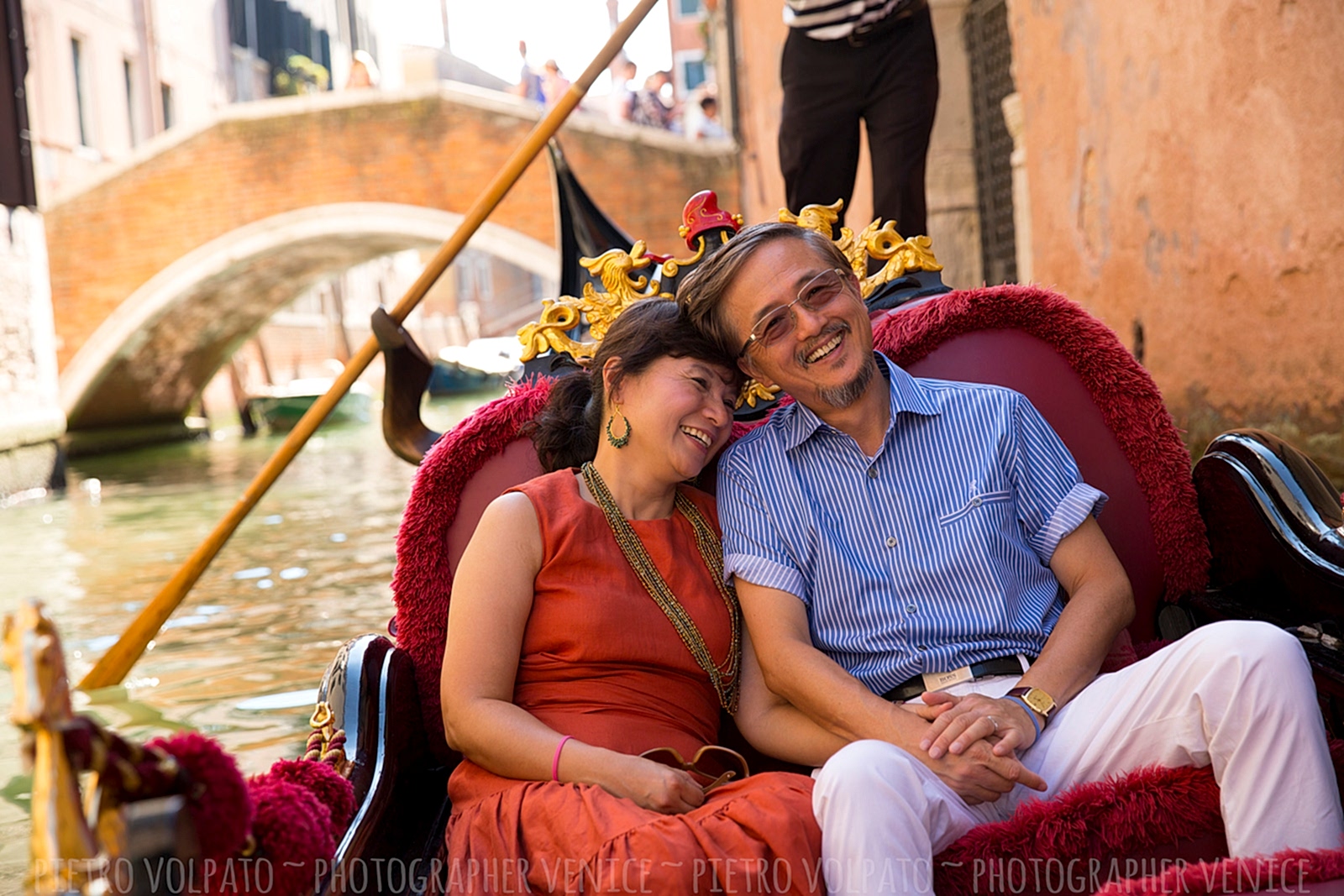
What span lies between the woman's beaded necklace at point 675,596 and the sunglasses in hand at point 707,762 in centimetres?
6

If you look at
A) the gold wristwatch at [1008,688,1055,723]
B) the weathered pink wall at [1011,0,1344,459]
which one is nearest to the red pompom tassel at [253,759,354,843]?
the gold wristwatch at [1008,688,1055,723]

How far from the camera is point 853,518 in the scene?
1.36 m

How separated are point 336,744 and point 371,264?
82.3 feet

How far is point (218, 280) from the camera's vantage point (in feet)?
36.7

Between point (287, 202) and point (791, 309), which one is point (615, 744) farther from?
point (287, 202)

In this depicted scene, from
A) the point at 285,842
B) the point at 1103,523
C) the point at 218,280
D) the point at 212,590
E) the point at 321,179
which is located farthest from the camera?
the point at 218,280

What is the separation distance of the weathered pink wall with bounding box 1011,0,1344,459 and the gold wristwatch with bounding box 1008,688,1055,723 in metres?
2.04

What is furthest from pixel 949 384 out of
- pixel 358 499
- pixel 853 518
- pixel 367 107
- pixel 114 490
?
pixel 367 107

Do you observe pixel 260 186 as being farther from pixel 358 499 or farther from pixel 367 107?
pixel 358 499

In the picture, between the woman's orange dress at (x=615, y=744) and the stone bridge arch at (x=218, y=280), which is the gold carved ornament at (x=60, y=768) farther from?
the stone bridge arch at (x=218, y=280)

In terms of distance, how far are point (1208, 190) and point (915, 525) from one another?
96.2 inches

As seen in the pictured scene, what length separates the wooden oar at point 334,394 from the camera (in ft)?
8.95

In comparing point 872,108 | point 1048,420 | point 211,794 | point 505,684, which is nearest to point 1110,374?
point 1048,420

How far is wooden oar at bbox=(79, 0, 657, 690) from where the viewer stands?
2727mm
